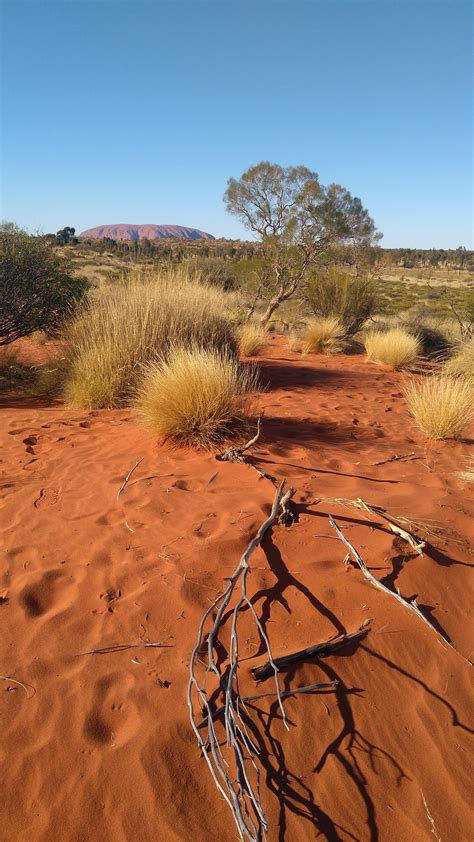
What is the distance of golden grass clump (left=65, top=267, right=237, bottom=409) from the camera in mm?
6477

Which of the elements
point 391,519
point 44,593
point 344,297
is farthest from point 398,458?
point 344,297

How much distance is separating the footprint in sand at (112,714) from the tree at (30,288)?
7263 mm

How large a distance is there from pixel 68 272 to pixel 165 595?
26.9ft

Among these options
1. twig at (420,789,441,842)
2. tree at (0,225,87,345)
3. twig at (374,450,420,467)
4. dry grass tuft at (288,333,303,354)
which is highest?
tree at (0,225,87,345)

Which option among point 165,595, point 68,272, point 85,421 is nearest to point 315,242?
point 68,272

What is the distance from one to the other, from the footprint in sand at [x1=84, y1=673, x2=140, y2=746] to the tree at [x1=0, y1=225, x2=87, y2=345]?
7.26 meters

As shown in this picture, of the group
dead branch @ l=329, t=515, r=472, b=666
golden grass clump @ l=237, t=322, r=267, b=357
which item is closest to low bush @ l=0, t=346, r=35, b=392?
golden grass clump @ l=237, t=322, r=267, b=357

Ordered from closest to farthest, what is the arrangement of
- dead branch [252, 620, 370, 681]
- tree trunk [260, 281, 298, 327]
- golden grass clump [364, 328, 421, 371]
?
dead branch [252, 620, 370, 681] → golden grass clump [364, 328, 421, 371] → tree trunk [260, 281, 298, 327]

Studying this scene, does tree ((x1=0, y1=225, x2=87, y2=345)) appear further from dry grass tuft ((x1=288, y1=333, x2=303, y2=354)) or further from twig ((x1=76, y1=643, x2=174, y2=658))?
twig ((x1=76, y1=643, x2=174, y2=658))

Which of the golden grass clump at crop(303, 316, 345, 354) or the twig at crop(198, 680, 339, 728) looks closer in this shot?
the twig at crop(198, 680, 339, 728)

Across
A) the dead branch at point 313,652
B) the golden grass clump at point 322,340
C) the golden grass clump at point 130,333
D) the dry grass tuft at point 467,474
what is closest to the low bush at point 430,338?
the golden grass clump at point 322,340

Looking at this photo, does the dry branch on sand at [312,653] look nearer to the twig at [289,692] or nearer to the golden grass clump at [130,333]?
the twig at [289,692]

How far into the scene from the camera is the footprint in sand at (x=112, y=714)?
194cm

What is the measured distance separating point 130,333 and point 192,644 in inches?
208
